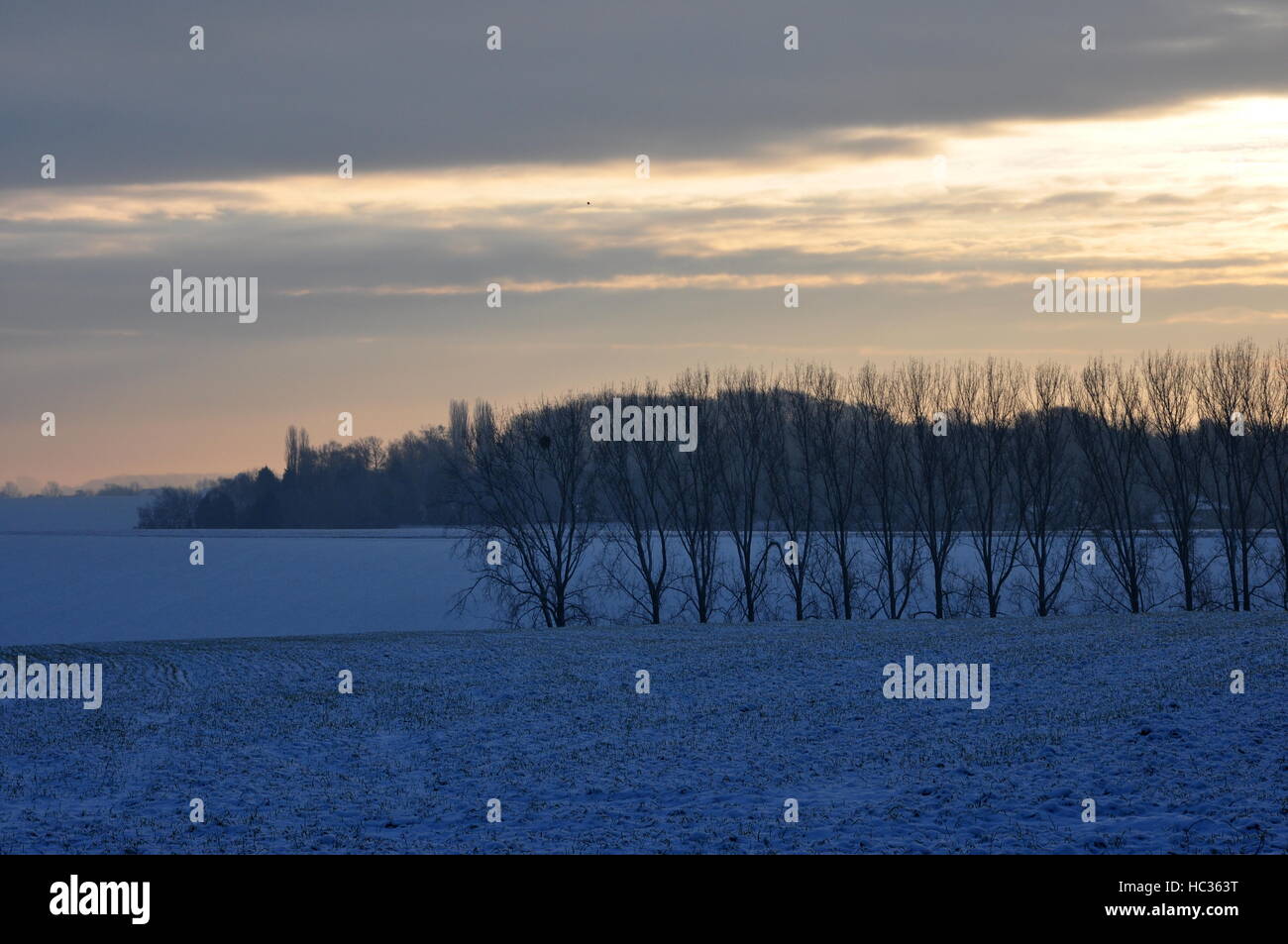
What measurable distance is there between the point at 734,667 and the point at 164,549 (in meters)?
73.3

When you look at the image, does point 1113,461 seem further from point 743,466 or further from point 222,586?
point 222,586

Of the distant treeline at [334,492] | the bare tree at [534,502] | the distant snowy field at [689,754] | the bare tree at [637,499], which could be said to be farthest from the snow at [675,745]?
the distant treeline at [334,492]

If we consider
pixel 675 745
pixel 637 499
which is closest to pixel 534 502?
pixel 637 499

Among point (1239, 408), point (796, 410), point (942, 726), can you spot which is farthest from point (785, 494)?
point (942, 726)

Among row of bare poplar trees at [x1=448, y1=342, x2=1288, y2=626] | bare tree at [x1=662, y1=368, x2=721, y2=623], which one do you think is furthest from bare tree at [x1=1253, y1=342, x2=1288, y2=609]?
bare tree at [x1=662, y1=368, x2=721, y2=623]

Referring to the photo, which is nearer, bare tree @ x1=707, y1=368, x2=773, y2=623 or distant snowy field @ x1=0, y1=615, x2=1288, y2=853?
distant snowy field @ x1=0, y1=615, x2=1288, y2=853

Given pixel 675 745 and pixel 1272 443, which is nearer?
pixel 675 745

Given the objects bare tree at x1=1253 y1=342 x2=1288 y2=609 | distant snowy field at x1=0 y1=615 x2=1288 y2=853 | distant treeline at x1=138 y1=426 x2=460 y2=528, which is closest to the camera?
distant snowy field at x1=0 y1=615 x2=1288 y2=853

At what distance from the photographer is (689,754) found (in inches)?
697

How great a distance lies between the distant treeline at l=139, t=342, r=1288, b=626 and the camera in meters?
60.4

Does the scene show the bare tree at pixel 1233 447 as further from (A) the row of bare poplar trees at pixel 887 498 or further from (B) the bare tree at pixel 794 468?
(B) the bare tree at pixel 794 468

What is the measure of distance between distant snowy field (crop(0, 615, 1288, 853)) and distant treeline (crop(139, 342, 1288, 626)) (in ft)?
107

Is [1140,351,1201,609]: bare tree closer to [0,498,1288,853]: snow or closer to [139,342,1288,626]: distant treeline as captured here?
[139,342,1288,626]: distant treeline

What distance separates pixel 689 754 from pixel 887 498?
48227 millimetres
